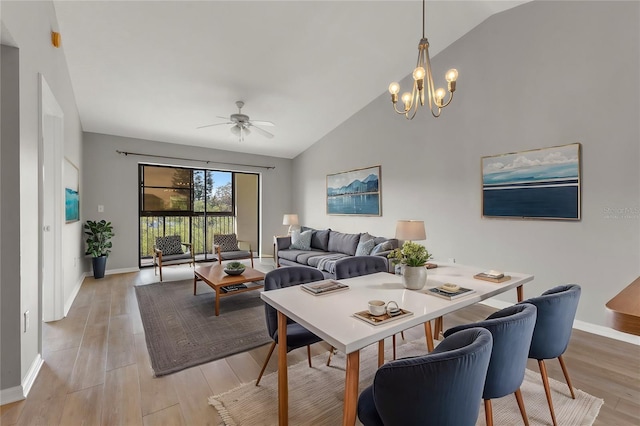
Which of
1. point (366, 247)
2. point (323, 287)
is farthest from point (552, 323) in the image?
point (366, 247)

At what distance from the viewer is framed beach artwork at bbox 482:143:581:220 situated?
2.94m

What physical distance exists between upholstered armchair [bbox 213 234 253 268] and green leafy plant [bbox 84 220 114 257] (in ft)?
5.91

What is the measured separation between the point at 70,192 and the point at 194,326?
2.61 metres

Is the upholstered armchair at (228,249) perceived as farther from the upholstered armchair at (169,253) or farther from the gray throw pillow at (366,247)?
the gray throw pillow at (366,247)

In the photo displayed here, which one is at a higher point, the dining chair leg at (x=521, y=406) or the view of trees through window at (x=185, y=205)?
the view of trees through window at (x=185, y=205)

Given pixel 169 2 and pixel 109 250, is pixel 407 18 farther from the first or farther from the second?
pixel 109 250

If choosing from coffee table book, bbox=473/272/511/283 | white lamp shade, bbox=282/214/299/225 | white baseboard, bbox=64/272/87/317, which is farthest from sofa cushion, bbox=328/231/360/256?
white baseboard, bbox=64/272/87/317

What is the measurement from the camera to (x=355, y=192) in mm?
5484

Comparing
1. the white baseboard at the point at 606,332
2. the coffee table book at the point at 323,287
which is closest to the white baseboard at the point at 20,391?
the coffee table book at the point at 323,287

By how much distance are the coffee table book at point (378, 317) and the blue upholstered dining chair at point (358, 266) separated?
990mm

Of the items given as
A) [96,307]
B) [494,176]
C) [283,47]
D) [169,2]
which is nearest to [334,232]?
[494,176]

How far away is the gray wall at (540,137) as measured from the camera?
2664mm

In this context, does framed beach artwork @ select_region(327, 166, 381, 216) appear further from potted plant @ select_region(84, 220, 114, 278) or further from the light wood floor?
potted plant @ select_region(84, 220, 114, 278)

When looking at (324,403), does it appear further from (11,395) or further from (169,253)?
(169,253)
